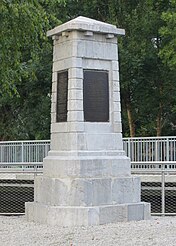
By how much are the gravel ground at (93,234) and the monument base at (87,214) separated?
209 millimetres

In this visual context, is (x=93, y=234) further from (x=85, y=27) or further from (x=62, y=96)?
(x=85, y=27)

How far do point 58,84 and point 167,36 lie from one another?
14735 millimetres

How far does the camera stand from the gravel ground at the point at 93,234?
10.9 metres

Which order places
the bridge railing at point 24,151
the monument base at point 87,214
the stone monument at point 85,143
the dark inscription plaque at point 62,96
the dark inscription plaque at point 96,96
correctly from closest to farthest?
1. the monument base at point 87,214
2. the stone monument at point 85,143
3. the dark inscription plaque at point 96,96
4. the dark inscription plaque at point 62,96
5. the bridge railing at point 24,151

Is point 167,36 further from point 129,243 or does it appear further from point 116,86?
point 129,243

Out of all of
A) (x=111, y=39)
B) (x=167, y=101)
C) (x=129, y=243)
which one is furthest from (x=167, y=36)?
(x=129, y=243)

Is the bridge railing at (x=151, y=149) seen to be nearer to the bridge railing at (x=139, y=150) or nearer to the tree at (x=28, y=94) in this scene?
the bridge railing at (x=139, y=150)

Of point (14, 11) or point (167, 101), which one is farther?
point (167, 101)

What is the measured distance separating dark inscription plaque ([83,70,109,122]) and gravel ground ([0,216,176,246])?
2352 mm

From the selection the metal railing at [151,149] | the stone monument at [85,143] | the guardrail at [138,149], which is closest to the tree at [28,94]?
the guardrail at [138,149]

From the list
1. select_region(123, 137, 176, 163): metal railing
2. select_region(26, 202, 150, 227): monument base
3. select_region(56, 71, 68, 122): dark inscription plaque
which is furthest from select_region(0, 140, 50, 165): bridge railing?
select_region(26, 202, 150, 227): monument base

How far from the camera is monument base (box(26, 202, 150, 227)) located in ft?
41.8

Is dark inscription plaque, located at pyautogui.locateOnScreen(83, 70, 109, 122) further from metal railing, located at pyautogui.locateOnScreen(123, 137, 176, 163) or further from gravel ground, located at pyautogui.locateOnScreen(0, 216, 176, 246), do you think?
metal railing, located at pyautogui.locateOnScreen(123, 137, 176, 163)

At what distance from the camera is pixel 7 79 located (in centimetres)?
1864
